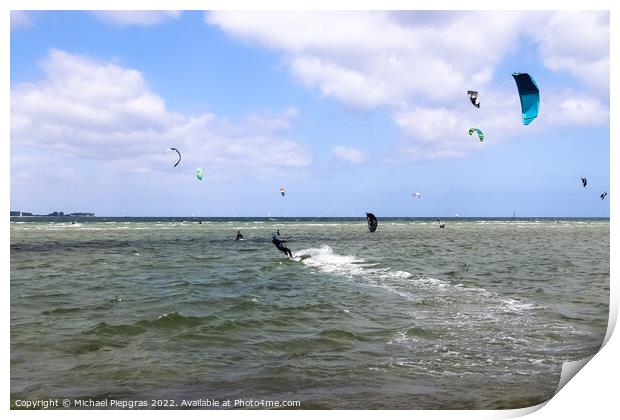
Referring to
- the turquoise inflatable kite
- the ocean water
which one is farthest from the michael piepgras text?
the turquoise inflatable kite

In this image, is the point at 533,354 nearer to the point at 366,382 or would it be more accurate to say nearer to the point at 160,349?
the point at 366,382

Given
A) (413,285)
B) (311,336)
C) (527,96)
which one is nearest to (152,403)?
(311,336)

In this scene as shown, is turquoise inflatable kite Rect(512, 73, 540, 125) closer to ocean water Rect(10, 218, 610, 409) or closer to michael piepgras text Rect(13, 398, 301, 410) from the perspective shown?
ocean water Rect(10, 218, 610, 409)

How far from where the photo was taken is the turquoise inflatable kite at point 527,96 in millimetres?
11094

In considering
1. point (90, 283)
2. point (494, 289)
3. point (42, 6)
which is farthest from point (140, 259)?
point (42, 6)

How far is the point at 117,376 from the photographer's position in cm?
873

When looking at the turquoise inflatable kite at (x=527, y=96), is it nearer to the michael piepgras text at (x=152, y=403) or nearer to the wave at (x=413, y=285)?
the wave at (x=413, y=285)

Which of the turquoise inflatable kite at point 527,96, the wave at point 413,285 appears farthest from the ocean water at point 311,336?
the turquoise inflatable kite at point 527,96

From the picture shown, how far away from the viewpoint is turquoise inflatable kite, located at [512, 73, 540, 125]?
36.4 feet

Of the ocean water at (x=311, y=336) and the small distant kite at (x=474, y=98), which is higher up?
the small distant kite at (x=474, y=98)

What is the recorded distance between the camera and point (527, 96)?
11.4 meters
